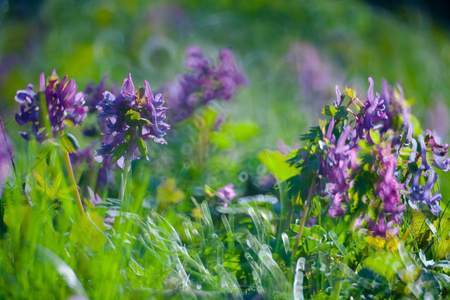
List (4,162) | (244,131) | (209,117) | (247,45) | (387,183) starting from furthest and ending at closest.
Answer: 1. (247,45)
2. (244,131)
3. (209,117)
4. (4,162)
5. (387,183)

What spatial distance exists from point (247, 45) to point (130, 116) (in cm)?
500

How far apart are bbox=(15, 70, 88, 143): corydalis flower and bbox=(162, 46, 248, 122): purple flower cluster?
0.92 m

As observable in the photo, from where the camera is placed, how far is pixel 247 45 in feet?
18.9

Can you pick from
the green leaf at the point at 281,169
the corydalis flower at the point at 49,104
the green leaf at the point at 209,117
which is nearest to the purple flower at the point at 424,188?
the green leaf at the point at 281,169

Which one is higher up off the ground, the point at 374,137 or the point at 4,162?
the point at 374,137

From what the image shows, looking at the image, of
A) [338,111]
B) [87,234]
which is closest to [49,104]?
[87,234]

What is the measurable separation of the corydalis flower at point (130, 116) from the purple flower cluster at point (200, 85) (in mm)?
913

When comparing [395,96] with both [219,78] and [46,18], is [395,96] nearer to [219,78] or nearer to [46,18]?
[219,78]

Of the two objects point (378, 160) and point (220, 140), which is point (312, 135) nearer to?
point (378, 160)

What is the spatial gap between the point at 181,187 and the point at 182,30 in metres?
4.92

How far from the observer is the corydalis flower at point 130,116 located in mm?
979

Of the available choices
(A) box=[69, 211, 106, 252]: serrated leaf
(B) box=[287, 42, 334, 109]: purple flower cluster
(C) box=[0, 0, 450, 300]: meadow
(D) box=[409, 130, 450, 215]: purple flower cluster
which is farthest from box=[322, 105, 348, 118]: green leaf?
(B) box=[287, 42, 334, 109]: purple flower cluster

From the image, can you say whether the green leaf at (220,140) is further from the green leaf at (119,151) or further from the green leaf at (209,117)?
the green leaf at (119,151)

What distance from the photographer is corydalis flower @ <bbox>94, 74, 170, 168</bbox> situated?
98 cm
